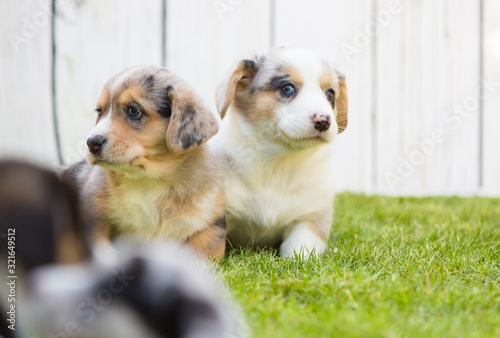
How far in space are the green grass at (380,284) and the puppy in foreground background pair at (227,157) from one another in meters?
0.20

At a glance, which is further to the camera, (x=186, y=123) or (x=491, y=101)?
(x=491, y=101)

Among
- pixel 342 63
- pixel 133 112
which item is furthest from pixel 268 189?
pixel 342 63

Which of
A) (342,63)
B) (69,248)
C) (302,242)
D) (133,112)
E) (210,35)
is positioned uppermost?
(210,35)

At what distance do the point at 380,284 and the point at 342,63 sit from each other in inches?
168

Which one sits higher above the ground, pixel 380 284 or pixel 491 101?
pixel 491 101

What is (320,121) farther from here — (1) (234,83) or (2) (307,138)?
(1) (234,83)

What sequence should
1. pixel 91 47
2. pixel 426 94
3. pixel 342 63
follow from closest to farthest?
1. pixel 91 47
2. pixel 342 63
3. pixel 426 94

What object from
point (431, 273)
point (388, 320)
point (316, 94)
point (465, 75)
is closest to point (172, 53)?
point (316, 94)

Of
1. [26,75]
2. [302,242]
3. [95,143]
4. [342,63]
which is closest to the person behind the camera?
[95,143]

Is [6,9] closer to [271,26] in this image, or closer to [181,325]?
[271,26]

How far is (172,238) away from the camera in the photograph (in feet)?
9.05

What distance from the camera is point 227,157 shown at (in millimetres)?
3111

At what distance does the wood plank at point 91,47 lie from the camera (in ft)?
17.4

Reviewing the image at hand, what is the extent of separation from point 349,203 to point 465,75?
2.50 m
